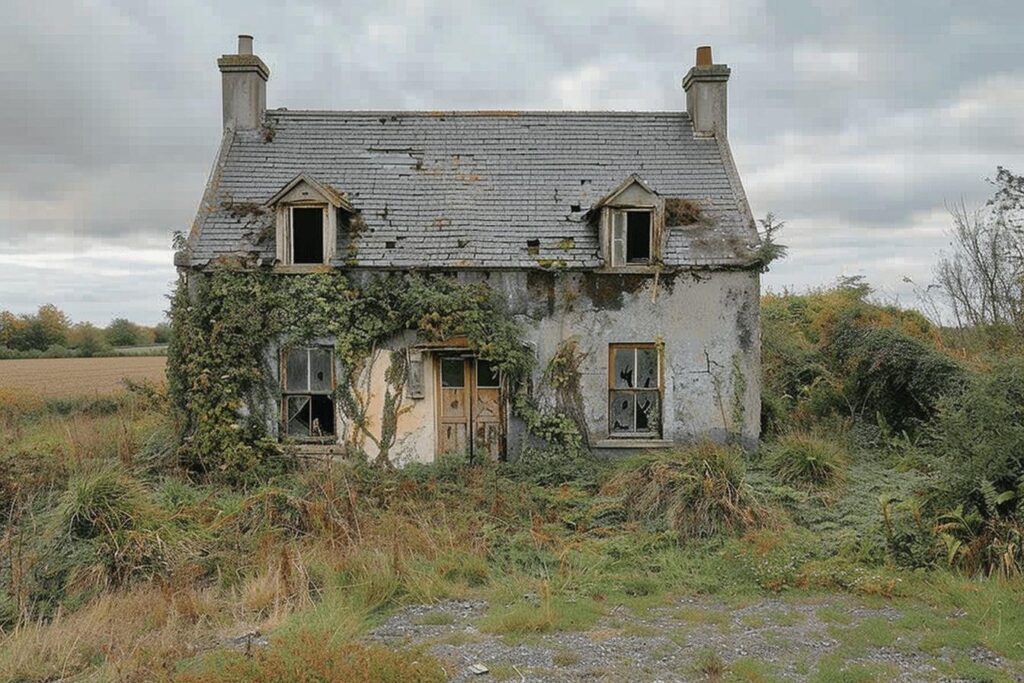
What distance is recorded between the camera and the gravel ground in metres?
6.55

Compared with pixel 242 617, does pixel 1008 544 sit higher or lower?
higher

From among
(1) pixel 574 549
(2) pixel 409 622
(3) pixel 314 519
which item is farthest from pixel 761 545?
(3) pixel 314 519

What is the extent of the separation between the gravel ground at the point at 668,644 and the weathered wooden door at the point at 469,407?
5.68 meters

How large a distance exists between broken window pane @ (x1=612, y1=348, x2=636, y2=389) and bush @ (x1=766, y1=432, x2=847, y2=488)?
2874mm

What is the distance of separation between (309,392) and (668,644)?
8.83 meters

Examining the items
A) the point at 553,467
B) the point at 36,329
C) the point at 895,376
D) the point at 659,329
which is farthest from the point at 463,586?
the point at 36,329

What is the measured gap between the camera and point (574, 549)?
32.1 ft

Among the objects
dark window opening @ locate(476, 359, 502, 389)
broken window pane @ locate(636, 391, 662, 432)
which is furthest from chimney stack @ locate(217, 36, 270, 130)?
broken window pane @ locate(636, 391, 662, 432)

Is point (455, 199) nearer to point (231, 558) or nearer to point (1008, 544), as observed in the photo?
point (231, 558)

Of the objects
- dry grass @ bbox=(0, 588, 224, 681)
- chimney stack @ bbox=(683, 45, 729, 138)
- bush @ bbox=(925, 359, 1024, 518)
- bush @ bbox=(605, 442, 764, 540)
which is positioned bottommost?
dry grass @ bbox=(0, 588, 224, 681)

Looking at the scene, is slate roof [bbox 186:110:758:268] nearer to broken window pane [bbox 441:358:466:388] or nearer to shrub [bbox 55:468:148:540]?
broken window pane [bbox 441:358:466:388]

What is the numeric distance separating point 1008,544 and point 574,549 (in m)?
5.11

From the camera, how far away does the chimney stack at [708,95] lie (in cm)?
1582

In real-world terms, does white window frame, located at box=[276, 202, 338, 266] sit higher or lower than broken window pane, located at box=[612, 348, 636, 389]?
higher
